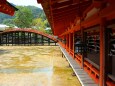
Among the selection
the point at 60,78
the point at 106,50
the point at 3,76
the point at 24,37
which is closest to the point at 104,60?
the point at 106,50

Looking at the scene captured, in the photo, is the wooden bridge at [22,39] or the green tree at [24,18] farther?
the green tree at [24,18]

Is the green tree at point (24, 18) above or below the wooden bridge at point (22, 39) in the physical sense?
above

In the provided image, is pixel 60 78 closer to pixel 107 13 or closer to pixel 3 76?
pixel 3 76

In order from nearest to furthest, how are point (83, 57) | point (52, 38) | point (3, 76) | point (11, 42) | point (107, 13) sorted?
point (107, 13)
point (83, 57)
point (3, 76)
point (52, 38)
point (11, 42)

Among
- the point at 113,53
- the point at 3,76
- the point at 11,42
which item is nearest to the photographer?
the point at 113,53

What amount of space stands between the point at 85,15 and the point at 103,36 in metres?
2.40

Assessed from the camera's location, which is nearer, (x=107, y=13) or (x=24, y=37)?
(x=107, y=13)

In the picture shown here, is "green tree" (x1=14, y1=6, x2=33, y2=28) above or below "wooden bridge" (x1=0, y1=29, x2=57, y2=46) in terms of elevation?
above

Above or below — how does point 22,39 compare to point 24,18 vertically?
below

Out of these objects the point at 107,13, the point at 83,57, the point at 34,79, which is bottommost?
the point at 34,79

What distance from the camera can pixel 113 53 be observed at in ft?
16.3

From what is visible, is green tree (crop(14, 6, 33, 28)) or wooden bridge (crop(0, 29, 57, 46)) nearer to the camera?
wooden bridge (crop(0, 29, 57, 46))

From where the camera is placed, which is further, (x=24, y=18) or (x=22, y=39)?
(x=24, y=18)

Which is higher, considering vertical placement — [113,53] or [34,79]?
[113,53]
